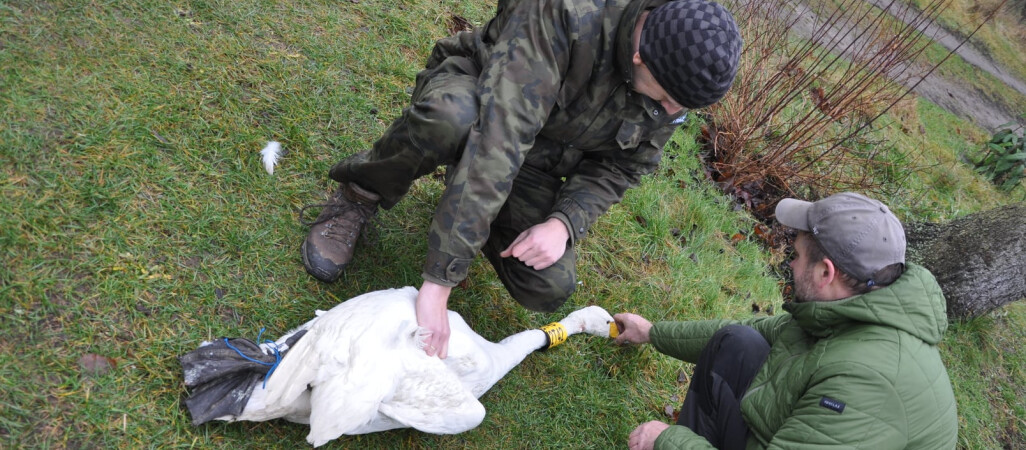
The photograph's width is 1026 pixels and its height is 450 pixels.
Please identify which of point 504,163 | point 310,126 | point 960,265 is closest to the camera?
point 504,163

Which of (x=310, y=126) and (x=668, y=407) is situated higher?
(x=310, y=126)

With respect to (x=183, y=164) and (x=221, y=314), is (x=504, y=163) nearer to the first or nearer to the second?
(x=221, y=314)

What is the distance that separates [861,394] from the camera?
2.09m

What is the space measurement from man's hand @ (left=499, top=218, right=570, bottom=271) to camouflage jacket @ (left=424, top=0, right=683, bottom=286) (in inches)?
2.6

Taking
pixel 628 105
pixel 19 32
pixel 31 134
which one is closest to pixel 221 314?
pixel 31 134

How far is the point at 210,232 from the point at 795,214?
2398mm

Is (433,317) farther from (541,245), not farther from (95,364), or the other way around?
(95,364)

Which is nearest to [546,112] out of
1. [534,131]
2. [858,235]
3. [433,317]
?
[534,131]

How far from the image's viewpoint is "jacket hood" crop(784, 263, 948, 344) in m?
2.18

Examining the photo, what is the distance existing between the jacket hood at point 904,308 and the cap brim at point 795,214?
364 millimetres

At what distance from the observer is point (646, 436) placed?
8.59 feet

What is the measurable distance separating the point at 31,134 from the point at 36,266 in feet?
2.05

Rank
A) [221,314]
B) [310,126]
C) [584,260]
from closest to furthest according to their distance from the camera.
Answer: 1. [221,314]
2. [310,126]
3. [584,260]

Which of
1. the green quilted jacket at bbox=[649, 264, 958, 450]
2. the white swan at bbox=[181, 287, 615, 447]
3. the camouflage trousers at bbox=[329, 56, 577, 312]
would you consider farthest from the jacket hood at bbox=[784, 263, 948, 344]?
the white swan at bbox=[181, 287, 615, 447]
